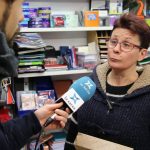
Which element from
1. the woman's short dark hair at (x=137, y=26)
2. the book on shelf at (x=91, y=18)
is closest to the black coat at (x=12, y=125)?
the woman's short dark hair at (x=137, y=26)

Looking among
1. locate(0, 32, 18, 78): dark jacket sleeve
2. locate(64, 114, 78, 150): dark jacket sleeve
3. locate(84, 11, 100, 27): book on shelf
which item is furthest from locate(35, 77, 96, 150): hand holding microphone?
locate(84, 11, 100, 27): book on shelf

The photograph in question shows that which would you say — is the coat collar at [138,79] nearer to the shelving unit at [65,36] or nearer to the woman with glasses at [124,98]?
the woman with glasses at [124,98]

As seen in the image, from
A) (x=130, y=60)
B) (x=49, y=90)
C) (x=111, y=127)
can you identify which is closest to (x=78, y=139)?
(x=111, y=127)

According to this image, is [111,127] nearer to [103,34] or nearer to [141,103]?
[141,103]

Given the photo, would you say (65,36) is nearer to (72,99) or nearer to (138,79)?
(138,79)

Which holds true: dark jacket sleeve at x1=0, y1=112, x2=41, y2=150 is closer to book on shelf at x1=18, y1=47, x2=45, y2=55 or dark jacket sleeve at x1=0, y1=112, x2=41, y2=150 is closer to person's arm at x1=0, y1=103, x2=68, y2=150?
person's arm at x1=0, y1=103, x2=68, y2=150

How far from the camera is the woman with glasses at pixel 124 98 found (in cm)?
158

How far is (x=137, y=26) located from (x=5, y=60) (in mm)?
942

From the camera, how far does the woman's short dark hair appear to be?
164 centimetres

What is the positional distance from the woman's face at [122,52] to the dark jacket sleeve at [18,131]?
0.66 metres

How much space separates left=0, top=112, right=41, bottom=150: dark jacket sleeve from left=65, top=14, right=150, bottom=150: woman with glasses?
1.95ft

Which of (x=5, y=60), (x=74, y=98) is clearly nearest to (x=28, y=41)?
(x=74, y=98)

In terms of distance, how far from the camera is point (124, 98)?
163 centimetres

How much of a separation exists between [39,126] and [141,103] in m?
0.68
